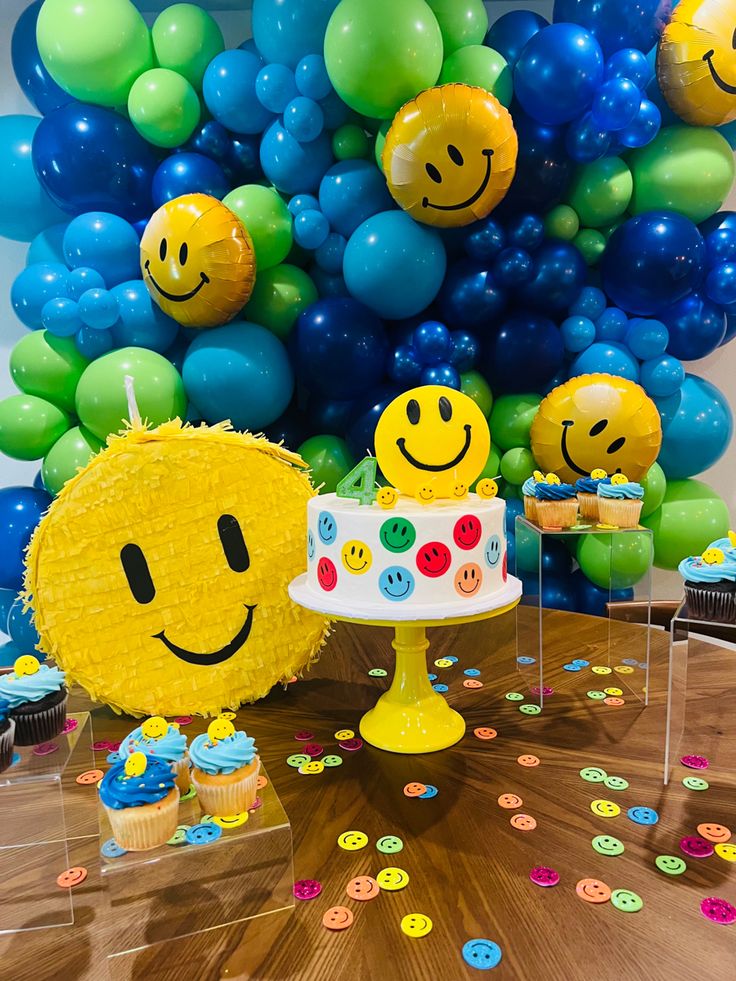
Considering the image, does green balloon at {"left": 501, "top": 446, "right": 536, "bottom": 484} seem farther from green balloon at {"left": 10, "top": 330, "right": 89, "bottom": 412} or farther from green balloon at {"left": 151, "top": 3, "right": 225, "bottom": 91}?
green balloon at {"left": 151, "top": 3, "right": 225, "bottom": 91}

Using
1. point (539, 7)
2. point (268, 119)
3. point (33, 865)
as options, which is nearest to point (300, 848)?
point (33, 865)

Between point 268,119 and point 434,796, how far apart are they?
2.12 meters

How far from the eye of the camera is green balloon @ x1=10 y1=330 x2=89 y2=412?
2314 mm

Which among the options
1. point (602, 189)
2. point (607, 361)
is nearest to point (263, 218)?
A: point (602, 189)

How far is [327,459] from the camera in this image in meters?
2.35

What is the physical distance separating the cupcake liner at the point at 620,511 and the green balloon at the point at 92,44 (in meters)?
2.02

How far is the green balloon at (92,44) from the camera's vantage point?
7.33ft

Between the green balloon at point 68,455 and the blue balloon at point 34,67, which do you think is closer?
the green balloon at point 68,455

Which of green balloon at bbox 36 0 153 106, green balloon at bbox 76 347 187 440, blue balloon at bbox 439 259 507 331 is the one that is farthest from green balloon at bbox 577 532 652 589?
green balloon at bbox 36 0 153 106

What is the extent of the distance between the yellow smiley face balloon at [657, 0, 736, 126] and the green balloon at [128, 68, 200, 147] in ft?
4.83

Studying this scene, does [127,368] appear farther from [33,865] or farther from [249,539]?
[33,865]

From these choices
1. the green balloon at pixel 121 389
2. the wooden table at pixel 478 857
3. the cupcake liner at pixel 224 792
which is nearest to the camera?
the wooden table at pixel 478 857

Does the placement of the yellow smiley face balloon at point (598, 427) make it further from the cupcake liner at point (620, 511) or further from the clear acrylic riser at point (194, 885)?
the clear acrylic riser at point (194, 885)

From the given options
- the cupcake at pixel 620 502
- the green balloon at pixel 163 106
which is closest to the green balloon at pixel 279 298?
the green balloon at pixel 163 106
